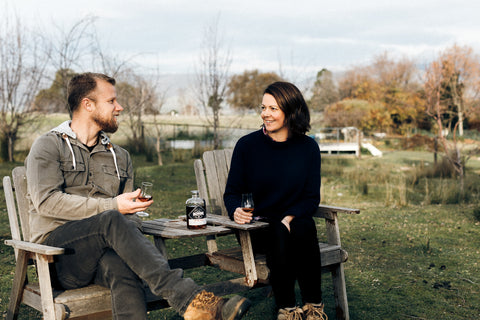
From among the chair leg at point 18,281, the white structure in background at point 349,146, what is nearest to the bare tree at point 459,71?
the white structure in background at point 349,146

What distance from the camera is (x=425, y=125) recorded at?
34188mm

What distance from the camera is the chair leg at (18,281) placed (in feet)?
8.58

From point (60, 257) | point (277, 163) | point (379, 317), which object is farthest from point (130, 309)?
point (379, 317)

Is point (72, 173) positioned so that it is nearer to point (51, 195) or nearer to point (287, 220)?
point (51, 195)

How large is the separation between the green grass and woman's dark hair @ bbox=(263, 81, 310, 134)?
54.2 inches

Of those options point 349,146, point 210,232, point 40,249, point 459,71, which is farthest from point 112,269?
point 349,146

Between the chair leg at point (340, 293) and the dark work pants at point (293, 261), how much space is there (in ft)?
1.50

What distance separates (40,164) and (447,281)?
11.4 ft

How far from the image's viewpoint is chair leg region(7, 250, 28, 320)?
2615 millimetres

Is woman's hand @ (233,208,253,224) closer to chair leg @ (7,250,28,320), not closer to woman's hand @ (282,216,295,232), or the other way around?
woman's hand @ (282,216,295,232)

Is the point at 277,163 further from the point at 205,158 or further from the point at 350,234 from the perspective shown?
the point at 350,234

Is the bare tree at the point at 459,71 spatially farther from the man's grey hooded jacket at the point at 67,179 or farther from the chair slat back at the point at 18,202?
the chair slat back at the point at 18,202

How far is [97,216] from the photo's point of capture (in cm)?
264

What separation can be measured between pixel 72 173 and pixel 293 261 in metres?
1.42
